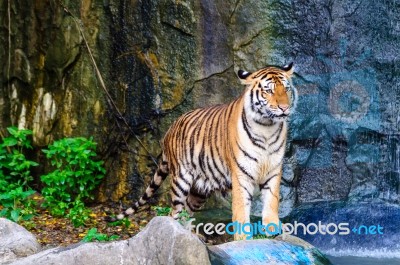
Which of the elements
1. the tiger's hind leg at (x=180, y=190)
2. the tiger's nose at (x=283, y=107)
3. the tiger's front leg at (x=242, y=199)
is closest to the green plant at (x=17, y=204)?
the tiger's hind leg at (x=180, y=190)

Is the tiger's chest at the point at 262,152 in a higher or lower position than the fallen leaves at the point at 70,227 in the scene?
higher

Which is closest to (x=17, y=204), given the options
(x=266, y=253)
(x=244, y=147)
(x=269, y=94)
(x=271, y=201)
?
(x=244, y=147)

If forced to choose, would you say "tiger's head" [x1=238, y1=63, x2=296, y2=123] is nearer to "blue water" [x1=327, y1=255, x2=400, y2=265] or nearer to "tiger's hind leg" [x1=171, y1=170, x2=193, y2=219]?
"tiger's hind leg" [x1=171, y1=170, x2=193, y2=219]

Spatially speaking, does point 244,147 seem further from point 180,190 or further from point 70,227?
point 70,227

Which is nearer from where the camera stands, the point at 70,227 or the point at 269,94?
the point at 269,94

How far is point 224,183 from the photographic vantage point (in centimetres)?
717

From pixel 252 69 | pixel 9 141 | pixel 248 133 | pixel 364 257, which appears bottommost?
pixel 364 257

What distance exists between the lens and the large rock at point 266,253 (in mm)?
5176

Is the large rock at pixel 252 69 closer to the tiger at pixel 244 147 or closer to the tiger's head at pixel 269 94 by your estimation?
the tiger at pixel 244 147

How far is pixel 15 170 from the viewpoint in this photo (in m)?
9.03

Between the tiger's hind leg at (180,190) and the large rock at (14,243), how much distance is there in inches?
71.8

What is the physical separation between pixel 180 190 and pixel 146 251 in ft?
8.16

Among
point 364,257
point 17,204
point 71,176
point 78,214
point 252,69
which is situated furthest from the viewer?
point 71,176

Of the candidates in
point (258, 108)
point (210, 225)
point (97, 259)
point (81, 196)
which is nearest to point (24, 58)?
point (81, 196)
